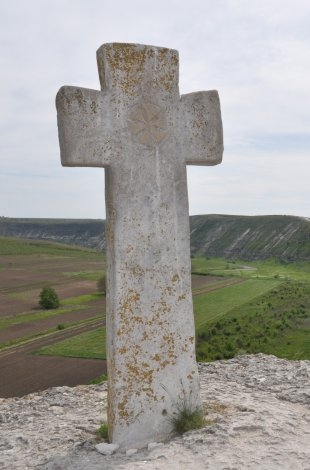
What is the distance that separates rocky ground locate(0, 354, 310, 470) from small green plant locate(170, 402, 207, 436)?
0.52 ft

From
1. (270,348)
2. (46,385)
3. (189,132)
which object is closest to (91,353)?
(46,385)

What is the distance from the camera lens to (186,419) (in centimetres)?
622

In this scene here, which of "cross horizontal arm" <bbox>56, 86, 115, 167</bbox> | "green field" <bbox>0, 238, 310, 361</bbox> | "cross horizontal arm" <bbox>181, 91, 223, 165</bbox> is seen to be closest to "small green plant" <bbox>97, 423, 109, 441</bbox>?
"cross horizontal arm" <bbox>56, 86, 115, 167</bbox>

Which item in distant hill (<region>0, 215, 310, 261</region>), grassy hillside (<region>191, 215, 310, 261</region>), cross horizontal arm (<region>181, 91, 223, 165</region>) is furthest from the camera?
distant hill (<region>0, 215, 310, 261</region>)

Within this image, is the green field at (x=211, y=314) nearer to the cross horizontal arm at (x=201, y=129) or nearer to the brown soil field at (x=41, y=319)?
the brown soil field at (x=41, y=319)

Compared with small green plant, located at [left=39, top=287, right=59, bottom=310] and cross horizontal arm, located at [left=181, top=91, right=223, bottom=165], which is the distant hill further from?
cross horizontal arm, located at [left=181, top=91, right=223, bottom=165]

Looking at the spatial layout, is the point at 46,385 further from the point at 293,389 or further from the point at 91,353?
the point at 293,389

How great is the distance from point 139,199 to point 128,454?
3.02 meters

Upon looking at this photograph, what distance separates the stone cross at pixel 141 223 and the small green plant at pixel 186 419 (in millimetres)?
79

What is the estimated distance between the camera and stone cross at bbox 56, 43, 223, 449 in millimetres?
6074

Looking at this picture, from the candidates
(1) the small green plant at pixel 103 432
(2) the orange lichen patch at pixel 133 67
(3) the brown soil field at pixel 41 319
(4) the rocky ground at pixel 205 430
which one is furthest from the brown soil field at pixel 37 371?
(2) the orange lichen patch at pixel 133 67

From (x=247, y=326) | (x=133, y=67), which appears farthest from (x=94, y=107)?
(x=247, y=326)

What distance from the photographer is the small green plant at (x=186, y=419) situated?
617 centimetres

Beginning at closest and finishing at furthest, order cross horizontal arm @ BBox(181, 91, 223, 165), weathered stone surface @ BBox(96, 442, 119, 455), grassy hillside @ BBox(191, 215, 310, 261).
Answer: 1. weathered stone surface @ BBox(96, 442, 119, 455)
2. cross horizontal arm @ BBox(181, 91, 223, 165)
3. grassy hillside @ BBox(191, 215, 310, 261)
